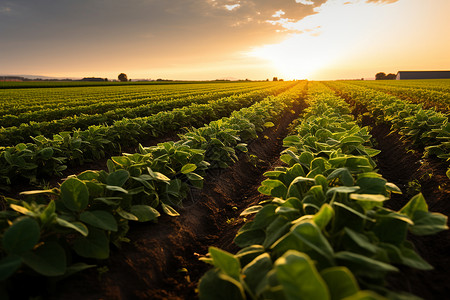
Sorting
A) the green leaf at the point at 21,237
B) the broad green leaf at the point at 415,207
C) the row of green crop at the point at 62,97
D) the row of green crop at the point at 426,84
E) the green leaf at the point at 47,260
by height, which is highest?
the row of green crop at the point at 426,84

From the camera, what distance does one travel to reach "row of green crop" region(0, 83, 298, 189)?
4035mm

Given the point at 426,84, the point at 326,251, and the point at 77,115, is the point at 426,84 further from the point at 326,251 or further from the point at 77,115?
the point at 326,251

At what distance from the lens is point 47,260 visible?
57.9 inches

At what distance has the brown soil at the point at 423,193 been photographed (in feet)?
5.14

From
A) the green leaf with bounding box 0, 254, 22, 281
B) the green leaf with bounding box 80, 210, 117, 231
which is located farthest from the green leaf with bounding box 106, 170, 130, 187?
the green leaf with bounding box 0, 254, 22, 281

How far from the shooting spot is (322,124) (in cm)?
445

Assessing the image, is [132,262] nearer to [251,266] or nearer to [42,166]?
[251,266]

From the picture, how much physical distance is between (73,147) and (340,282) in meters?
5.32

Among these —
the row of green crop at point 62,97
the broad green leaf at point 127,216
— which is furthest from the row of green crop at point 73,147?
the row of green crop at point 62,97

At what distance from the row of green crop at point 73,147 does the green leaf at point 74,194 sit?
8.64 feet

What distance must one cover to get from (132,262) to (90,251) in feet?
1.44

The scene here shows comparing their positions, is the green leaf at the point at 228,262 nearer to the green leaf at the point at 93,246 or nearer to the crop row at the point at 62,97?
the green leaf at the point at 93,246

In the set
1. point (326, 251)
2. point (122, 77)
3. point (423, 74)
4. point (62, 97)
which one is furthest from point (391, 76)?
point (326, 251)

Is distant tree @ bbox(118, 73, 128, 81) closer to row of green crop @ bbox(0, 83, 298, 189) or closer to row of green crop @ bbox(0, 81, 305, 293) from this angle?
row of green crop @ bbox(0, 83, 298, 189)
